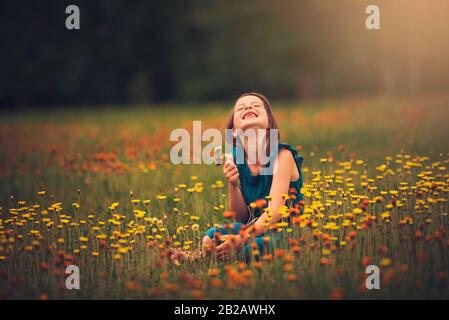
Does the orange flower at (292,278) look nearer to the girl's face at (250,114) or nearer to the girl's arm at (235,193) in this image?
the girl's arm at (235,193)

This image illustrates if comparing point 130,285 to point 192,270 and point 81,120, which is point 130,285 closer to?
point 192,270

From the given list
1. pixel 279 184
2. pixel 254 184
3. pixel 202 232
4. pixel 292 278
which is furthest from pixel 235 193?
pixel 292 278

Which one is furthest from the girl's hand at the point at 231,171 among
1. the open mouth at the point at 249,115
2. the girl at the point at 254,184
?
the open mouth at the point at 249,115

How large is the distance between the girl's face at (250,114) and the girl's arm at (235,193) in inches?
12.2

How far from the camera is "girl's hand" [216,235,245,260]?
4.20 m

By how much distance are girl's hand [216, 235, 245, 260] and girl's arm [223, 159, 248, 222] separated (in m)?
0.50

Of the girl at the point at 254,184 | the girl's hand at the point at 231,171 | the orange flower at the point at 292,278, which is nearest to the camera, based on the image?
the orange flower at the point at 292,278

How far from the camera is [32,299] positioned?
3.90 metres

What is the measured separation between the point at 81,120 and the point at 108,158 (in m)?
8.73

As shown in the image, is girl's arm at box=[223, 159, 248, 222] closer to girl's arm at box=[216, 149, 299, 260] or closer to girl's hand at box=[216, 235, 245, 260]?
girl's arm at box=[216, 149, 299, 260]

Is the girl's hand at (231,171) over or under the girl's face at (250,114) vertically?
under

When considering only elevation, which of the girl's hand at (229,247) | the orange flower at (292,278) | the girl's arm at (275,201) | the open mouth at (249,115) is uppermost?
the open mouth at (249,115)

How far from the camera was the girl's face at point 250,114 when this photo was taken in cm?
482

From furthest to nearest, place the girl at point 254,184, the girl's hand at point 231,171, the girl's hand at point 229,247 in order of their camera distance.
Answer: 1. the girl's hand at point 231,171
2. the girl at point 254,184
3. the girl's hand at point 229,247
